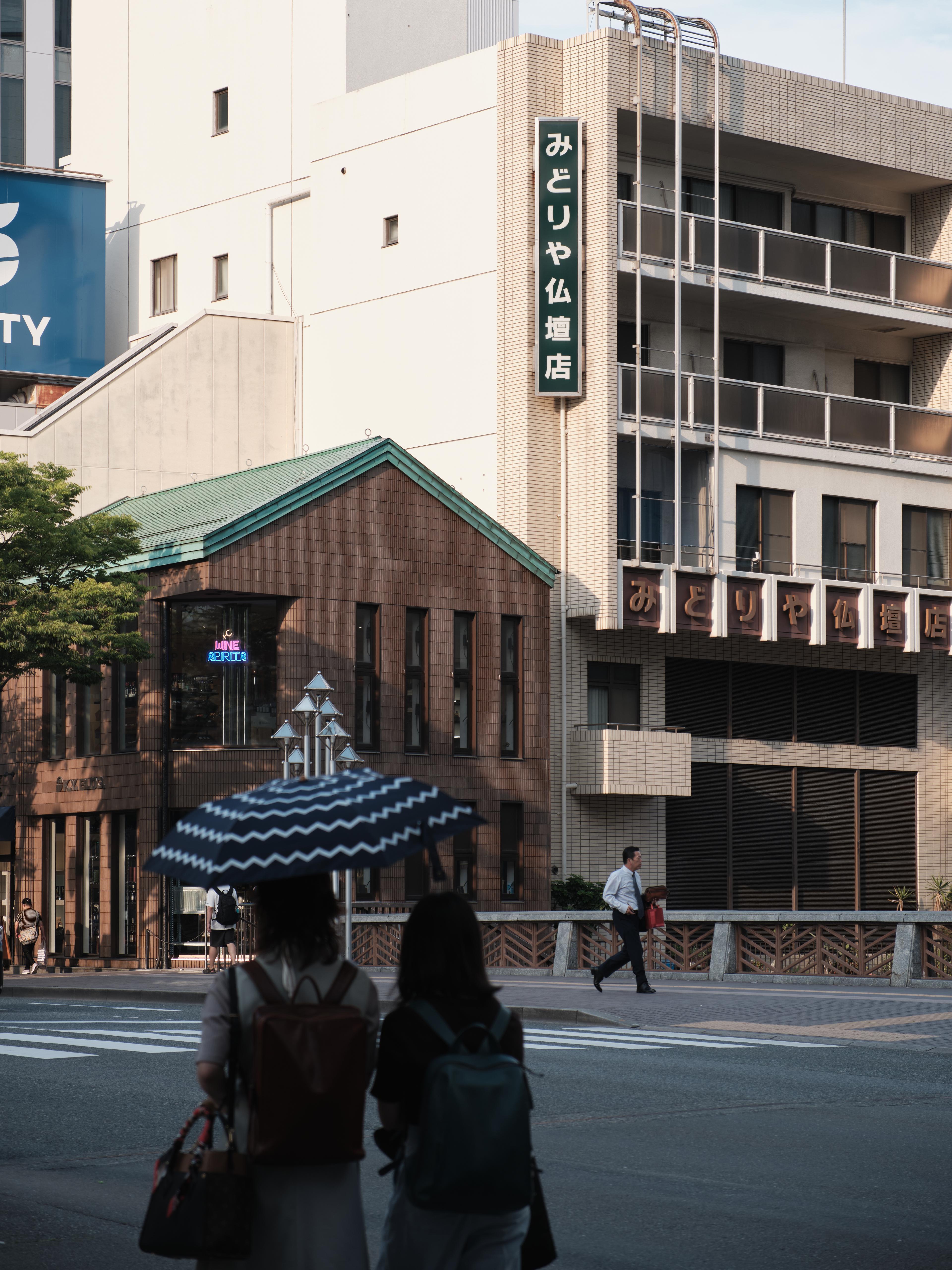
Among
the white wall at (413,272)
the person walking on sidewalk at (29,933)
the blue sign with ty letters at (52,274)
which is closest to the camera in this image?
the person walking on sidewalk at (29,933)

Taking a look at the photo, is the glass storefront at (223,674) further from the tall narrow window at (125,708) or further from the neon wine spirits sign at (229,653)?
the tall narrow window at (125,708)

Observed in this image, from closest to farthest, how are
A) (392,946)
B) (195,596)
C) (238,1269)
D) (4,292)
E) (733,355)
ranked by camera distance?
A: (238,1269) < (392,946) < (195,596) < (733,355) < (4,292)

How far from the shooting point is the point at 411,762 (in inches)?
1319

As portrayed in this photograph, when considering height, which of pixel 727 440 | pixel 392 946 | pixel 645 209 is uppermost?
pixel 645 209

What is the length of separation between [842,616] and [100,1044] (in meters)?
23.3

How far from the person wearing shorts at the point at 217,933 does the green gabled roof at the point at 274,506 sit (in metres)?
6.14

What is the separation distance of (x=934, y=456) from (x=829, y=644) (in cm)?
541

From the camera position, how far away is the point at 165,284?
47344 mm

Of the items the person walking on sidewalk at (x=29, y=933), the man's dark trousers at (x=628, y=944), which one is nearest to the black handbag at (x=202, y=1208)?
the man's dark trousers at (x=628, y=944)

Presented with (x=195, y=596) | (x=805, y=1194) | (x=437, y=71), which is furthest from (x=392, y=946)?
(x=805, y=1194)

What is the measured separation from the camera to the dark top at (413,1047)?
4.91 metres

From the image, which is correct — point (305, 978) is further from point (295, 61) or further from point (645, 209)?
point (295, 61)

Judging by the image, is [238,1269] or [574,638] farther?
[574,638]

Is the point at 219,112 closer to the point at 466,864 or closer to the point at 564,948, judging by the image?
the point at 466,864
